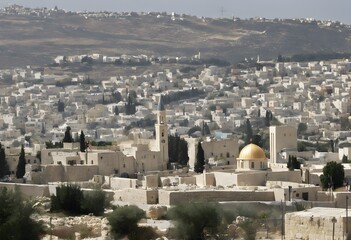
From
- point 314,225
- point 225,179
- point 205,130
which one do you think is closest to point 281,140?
point 225,179

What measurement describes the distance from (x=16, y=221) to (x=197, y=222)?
378 centimetres

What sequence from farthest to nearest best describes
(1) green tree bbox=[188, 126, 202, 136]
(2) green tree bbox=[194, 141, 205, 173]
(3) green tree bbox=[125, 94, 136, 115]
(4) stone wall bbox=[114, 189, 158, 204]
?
1. (3) green tree bbox=[125, 94, 136, 115]
2. (1) green tree bbox=[188, 126, 202, 136]
3. (2) green tree bbox=[194, 141, 205, 173]
4. (4) stone wall bbox=[114, 189, 158, 204]

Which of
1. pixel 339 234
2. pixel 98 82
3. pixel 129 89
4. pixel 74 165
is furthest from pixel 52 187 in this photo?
pixel 98 82

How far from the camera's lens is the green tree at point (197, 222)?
32062 mm

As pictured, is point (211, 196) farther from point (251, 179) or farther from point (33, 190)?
point (33, 190)

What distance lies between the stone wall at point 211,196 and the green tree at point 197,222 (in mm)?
6536

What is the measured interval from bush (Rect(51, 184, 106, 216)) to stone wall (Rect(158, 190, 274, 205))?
2.17 meters

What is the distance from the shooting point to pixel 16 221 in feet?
102

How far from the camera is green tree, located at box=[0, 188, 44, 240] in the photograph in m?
30.7

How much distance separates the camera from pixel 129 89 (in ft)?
435

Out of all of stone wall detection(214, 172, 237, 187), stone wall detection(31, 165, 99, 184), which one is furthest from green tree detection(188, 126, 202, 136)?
stone wall detection(214, 172, 237, 187)

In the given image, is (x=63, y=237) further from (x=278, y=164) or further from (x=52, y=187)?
(x=278, y=164)

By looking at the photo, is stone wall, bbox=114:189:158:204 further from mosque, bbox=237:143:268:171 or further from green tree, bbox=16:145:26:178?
green tree, bbox=16:145:26:178

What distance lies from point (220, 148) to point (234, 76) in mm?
90282
